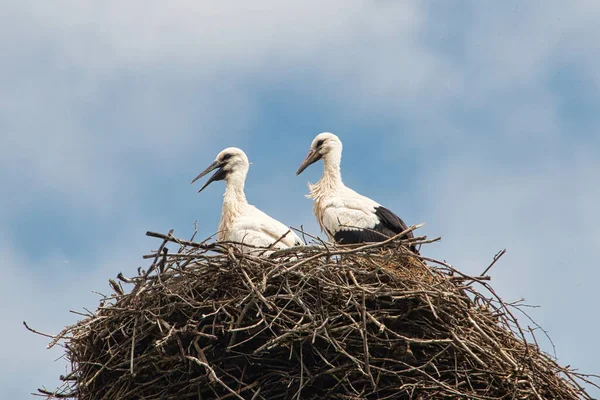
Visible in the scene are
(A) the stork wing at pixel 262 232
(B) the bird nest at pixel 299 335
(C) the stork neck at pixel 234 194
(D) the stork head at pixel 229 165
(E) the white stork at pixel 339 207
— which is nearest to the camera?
(B) the bird nest at pixel 299 335

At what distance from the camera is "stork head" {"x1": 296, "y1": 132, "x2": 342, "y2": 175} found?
23.8 feet

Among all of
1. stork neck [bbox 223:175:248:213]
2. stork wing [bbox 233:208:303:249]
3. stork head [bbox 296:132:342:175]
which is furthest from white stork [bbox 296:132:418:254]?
stork neck [bbox 223:175:248:213]

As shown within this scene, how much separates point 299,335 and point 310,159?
283 cm

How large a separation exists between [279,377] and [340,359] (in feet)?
1.10

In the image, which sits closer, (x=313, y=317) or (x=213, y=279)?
(x=313, y=317)

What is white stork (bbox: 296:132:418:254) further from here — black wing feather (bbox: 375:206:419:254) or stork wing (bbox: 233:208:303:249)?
stork wing (bbox: 233:208:303:249)

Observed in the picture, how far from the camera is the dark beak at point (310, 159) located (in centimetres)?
732

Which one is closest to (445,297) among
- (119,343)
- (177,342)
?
(177,342)

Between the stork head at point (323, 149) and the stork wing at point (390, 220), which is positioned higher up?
the stork head at point (323, 149)

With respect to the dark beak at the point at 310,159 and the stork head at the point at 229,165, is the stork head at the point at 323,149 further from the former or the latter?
the stork head at the point at 229,165

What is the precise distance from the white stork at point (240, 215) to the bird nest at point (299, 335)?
996 mm

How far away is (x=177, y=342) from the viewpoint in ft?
15.8

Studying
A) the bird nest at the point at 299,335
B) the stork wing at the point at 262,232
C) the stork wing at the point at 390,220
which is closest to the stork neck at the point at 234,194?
the stork wing at the point at 262,232

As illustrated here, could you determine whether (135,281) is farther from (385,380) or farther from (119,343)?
(385,380)
